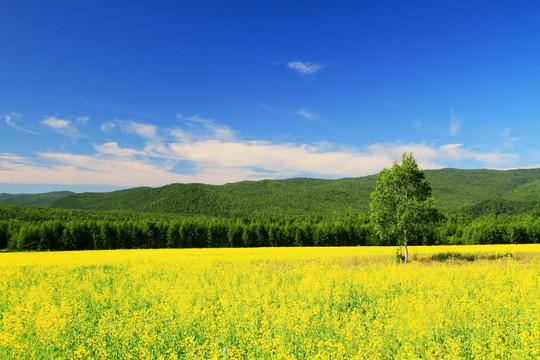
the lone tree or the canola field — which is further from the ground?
the lone tree

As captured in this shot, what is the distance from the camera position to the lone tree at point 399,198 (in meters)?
27.0

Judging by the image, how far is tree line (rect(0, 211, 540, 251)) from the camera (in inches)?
2525

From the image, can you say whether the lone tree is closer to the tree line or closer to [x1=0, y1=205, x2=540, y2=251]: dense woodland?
the tree line

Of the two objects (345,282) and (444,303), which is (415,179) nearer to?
(345,282)

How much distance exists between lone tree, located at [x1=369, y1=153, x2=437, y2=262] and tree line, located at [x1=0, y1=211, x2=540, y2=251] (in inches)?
1613

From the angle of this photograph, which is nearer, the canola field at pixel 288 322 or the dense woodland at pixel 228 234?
the canola field at pixel 288 322

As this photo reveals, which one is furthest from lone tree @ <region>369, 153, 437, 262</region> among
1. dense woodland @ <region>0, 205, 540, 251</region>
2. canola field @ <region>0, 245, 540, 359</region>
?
dense woodland @ <region>0, 205, 540, 251</region>

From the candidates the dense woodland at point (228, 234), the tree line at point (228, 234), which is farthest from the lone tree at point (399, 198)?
the dense woodland at point (228, 234)

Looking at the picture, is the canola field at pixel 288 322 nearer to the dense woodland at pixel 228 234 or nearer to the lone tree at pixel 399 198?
the lone tree at pixel 399 198

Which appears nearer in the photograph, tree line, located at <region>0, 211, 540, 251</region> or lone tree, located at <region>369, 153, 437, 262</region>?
lone tree, located at <region>369, 153, 437, 262</region>

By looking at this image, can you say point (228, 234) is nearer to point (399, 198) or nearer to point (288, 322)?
point (399, 198)

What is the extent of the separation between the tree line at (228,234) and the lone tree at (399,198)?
134 ft

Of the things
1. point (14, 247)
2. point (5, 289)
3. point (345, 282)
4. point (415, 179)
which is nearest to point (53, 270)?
point (5, 289)

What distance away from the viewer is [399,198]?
27.7 meters
